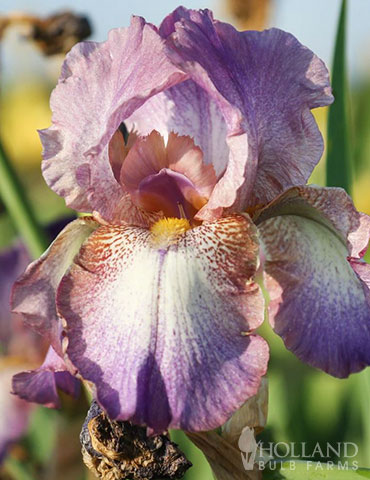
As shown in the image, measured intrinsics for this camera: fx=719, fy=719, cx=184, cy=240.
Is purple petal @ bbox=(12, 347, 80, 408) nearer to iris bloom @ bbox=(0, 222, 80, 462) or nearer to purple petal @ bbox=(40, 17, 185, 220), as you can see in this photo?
purple petal @ bbox=(40, 17, 185, 220)

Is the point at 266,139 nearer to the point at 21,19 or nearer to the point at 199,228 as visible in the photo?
the point at 199,228

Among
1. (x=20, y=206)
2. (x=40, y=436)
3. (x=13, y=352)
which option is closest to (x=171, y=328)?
(x=20, y=206)

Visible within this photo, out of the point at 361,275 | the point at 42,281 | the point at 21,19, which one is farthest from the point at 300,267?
the point at 21,19

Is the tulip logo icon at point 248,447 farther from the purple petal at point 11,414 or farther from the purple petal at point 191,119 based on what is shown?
the purple petal at point 11,414

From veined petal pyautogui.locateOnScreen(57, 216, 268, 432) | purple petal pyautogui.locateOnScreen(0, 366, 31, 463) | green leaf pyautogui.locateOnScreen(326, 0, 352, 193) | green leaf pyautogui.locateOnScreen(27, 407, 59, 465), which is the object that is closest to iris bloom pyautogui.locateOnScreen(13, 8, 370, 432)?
veined petal pyautogui.locateOnScreen(57, 216, 268, 432)

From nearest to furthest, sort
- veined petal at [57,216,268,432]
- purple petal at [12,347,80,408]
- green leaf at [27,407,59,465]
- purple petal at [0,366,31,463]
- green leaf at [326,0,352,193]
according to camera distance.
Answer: veined petal at [57,216,268,432], purple petal at [12,347,80,408], green leaf at [326,0,352,193], purple petal at [0,366,31,463], green leaf at [27,407,59,465]

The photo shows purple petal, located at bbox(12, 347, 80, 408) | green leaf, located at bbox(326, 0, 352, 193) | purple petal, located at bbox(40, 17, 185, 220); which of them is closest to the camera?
purple petal, located at bbox(40, 17, 185, 220)

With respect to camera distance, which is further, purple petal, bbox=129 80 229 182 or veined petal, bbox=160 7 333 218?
purple petal, bbox=129 80 229 182
